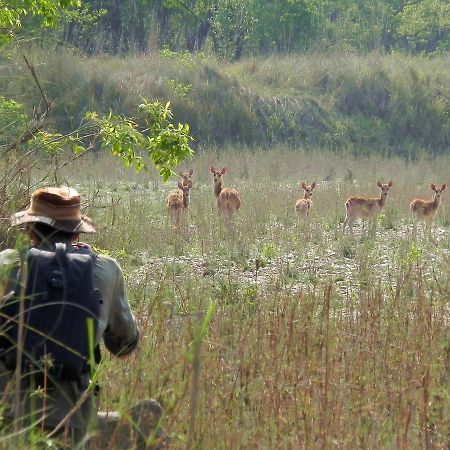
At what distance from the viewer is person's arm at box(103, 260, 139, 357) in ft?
17.3

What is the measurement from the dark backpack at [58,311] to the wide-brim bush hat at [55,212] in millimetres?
484

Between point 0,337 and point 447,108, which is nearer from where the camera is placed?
point 0,337

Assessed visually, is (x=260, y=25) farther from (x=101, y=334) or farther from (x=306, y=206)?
(x=101, y=334)

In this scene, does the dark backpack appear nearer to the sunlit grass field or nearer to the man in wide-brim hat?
the man in wide-brim hat

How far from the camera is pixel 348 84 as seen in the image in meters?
41.7

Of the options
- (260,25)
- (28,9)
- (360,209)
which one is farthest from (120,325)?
(260,25)

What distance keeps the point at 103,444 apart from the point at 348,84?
37683mm

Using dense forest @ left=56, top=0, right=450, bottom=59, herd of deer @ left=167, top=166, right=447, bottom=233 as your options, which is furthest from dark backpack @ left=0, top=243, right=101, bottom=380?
dense forest @ left=56, top=0, right=450, bottom=59

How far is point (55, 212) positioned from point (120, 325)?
60cm

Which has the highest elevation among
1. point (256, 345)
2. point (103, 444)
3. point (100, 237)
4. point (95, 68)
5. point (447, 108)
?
point (103, 444)

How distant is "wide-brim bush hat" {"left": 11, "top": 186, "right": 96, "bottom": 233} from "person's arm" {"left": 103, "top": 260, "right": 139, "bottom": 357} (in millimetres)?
271

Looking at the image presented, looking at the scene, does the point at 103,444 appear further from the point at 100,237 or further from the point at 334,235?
the point at 334,235

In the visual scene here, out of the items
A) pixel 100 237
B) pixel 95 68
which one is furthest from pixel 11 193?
pixel 95 68

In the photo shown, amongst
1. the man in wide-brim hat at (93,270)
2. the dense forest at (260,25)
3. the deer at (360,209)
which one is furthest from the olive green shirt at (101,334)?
the dense forest at (260,25)
